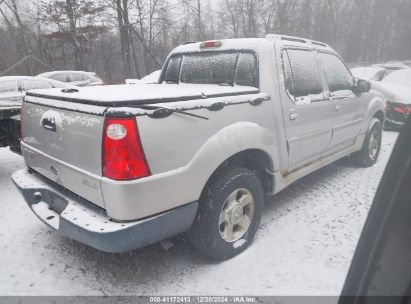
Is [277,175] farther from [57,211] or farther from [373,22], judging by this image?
[373,22]

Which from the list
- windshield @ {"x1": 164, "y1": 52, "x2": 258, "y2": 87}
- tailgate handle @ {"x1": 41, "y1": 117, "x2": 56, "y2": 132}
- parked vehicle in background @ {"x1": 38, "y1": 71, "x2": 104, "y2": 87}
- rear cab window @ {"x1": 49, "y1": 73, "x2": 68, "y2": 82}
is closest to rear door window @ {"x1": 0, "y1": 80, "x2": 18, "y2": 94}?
parked vehicle in background @ {"x1": 38, "y1": 71, "x2": 104, "y2": 87}

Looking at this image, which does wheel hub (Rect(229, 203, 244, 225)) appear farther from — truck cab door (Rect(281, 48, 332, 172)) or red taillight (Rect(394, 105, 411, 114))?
red taillight (Rect(394, 105, 411, 114))

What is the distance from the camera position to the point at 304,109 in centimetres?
352

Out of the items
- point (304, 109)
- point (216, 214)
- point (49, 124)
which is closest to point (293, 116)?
point (304, 109)

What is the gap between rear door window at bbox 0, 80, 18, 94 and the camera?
8581mm

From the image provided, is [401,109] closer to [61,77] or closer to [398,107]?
[398,107]

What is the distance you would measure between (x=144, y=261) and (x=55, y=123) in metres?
1.42

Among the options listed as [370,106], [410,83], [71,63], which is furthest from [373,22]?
[71,63]

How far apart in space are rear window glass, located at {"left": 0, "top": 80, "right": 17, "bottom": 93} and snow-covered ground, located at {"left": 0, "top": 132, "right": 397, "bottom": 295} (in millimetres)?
5791

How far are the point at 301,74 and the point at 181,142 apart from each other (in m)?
1.92

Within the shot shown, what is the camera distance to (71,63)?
27172 millimetres

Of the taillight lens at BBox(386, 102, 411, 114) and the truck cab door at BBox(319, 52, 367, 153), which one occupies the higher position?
the truck cab door at BBox(319, 52, 367, 153)

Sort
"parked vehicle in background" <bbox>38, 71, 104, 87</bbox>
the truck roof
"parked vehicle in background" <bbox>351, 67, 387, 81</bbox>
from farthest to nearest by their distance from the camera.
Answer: "parked vehicle in background" <bbox>38, 71, 104, 87</bbox>, "parked vehicle in background" <bbox>351, 67, 387, 81</bbox>, the truck roof

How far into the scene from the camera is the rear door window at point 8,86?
8.58 meters
